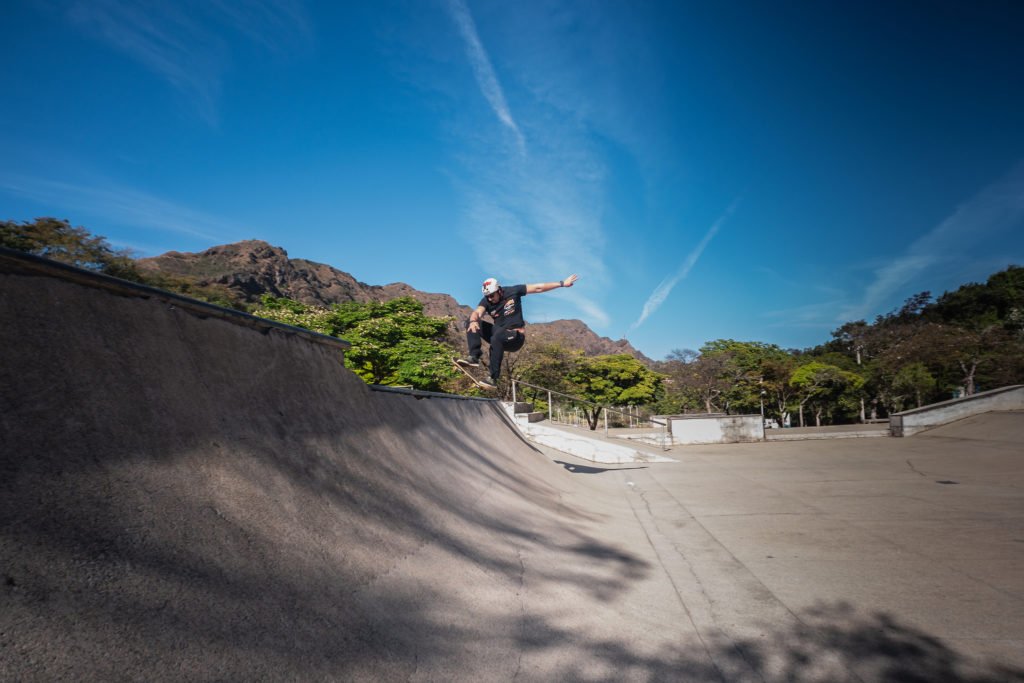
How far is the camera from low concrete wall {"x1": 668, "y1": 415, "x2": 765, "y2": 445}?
16.1 meters

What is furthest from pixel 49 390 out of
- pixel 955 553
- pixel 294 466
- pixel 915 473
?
pixel 915 473

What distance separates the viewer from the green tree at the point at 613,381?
46.8 m

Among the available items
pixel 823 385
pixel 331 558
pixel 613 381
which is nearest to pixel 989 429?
pixel 331 558

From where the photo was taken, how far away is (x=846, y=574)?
289 cm

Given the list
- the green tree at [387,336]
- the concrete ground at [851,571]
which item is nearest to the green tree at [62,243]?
the green tree at [387,336]

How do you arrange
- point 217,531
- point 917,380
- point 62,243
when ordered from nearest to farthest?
point 217,531
point 62,243
point 917,380

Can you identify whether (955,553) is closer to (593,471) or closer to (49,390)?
(49,390)

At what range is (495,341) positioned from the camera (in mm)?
6059

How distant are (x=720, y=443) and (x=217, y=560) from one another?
56.3 ft

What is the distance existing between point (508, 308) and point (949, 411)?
17035 mm

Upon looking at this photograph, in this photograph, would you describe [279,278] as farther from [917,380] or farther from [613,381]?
[917,380]

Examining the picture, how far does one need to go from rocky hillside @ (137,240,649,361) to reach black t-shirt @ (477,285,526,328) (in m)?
37.0

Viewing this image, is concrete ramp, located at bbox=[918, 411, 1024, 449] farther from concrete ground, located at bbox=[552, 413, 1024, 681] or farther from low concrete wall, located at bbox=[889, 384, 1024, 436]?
concrete ground, located at bbox=[552, 413, 1024, 681]

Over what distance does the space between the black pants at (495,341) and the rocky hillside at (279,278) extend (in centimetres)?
3687
